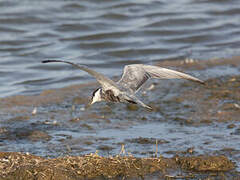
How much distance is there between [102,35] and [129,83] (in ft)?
26.1

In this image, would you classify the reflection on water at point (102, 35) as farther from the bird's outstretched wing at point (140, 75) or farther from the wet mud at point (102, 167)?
the wet mud at point (102, 167)

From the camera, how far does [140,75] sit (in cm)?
611

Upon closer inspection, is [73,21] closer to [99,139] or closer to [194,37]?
[194,37]

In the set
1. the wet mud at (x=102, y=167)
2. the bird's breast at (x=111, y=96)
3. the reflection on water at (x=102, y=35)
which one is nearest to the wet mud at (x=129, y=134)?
the wet mud at (x=102, y=167)

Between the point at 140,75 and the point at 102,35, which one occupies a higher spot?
the point at 140,75

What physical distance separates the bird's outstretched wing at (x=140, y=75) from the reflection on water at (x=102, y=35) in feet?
12.3

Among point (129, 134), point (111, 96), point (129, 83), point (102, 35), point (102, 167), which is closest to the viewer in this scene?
point (102, 167)

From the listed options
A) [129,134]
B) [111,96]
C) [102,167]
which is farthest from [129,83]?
[129,134]

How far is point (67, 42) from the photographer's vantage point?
13.3 m

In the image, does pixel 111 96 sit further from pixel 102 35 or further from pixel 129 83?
pixel 102 35

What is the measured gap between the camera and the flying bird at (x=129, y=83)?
549 centimetres

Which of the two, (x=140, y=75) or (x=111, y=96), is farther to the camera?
(x=140, y=75)

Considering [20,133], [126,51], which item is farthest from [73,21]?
[20,133]

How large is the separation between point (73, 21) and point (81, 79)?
16.1 ft
